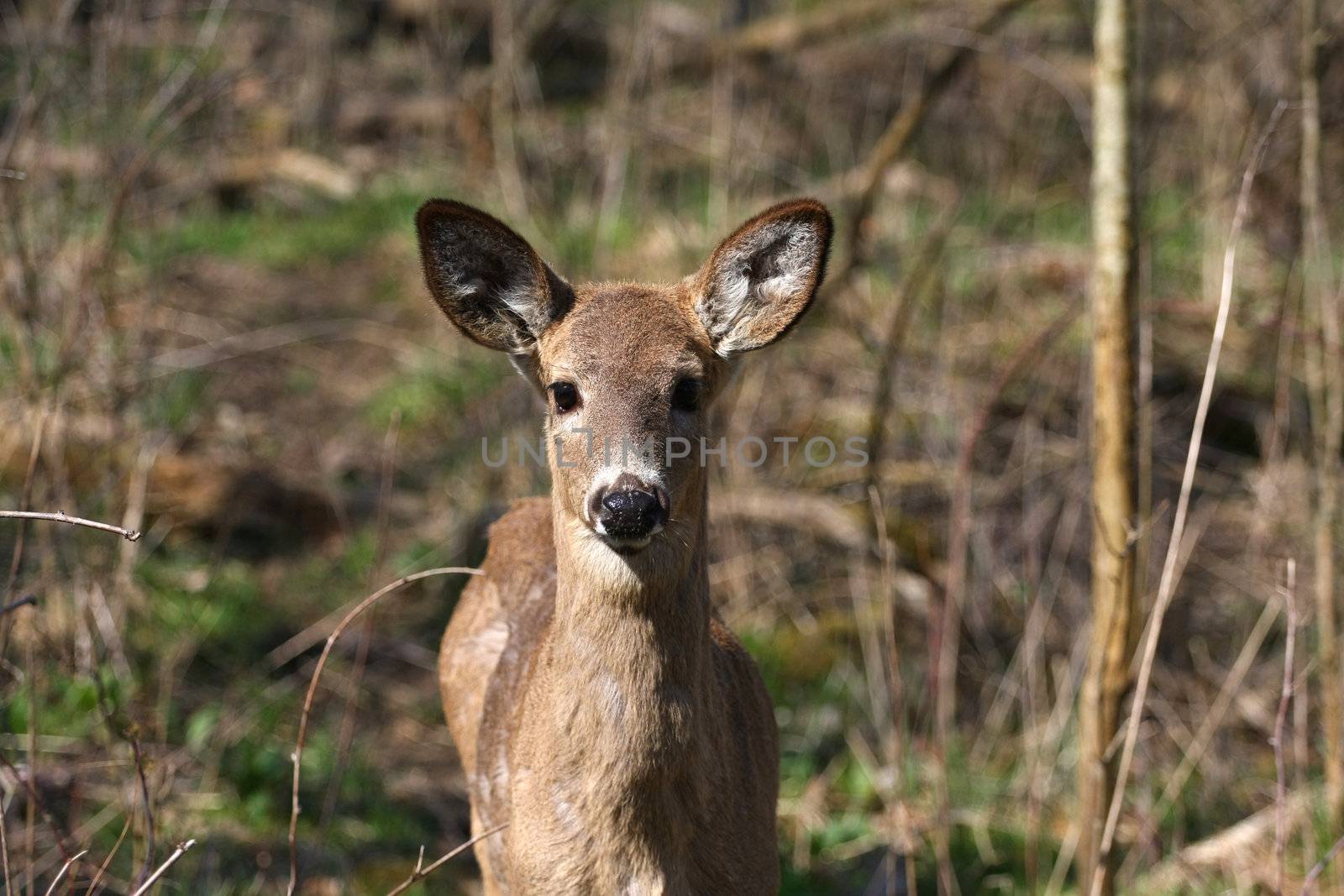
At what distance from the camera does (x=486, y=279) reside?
345 cm

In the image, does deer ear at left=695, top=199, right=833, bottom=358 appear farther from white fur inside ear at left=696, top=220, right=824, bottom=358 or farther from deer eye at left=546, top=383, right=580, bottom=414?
deer eye at left=546, top=383, right=580, bottom=414

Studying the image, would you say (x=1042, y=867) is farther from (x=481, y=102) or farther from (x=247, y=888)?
(x=481, y=102)

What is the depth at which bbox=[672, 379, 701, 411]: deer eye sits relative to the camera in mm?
3246

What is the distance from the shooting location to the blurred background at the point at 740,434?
15.9ft

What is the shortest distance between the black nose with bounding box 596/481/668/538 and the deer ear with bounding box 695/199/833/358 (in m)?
0.75

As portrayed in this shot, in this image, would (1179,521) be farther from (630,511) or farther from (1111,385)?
(630,511)

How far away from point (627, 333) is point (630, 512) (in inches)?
24.3

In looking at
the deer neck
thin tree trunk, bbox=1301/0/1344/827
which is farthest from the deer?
thin tree trunk, bbox=1301/0/1344/827

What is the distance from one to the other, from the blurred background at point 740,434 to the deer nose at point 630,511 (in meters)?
1.20

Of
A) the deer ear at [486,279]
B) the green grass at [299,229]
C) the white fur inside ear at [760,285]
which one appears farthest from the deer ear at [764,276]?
the green grass at [299,229]

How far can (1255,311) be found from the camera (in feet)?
26.7

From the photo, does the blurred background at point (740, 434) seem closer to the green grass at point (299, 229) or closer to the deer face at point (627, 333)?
the green grass at point (299, 229)

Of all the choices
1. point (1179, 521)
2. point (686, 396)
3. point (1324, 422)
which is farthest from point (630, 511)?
point (1324, 422)

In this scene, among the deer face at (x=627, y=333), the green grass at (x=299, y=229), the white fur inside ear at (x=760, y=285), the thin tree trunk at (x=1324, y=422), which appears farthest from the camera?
the green grass at (x=299, y=229)
